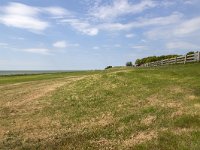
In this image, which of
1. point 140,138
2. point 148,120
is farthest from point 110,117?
point 140,138

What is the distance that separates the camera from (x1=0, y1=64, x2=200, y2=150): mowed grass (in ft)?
45.8

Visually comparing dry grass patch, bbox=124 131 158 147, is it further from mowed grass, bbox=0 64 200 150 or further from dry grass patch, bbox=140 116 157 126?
dry grass patch, bbox=140 116 157 126

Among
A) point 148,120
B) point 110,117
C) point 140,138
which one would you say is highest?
point 148,120

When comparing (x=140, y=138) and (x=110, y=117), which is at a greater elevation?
(x=110, y=117)

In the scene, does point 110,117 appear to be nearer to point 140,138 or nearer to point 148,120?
point 148,120

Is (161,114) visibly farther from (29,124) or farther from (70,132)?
(29,124)

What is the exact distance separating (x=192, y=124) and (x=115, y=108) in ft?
22.6

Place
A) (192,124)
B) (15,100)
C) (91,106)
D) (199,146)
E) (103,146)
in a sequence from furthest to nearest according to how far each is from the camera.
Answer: (15,100)
(91,106)
(192,124)
(103,146)
(199,146)

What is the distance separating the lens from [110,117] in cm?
1864

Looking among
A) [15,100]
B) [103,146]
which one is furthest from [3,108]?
[103,146]

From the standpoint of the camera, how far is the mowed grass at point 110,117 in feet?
45.8

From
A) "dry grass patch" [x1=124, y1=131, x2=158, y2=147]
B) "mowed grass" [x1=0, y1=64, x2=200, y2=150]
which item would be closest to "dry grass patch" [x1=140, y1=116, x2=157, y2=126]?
"mowed grass" [x1=0, y1=64, x2=200, y2=150]

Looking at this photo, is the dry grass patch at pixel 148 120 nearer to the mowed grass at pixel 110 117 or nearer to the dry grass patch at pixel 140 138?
the mowed grass at pixel 110 117

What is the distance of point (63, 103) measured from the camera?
24.9 metres
